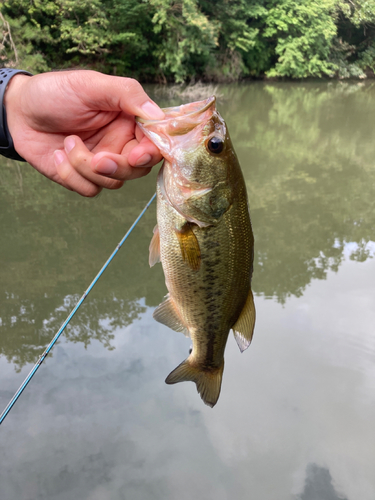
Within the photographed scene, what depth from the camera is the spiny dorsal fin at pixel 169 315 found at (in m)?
1.78

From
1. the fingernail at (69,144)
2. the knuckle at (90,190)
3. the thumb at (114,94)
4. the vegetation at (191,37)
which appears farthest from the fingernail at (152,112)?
the vegetation at (191,37)

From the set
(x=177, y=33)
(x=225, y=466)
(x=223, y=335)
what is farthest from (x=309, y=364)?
(x=177, y=33)

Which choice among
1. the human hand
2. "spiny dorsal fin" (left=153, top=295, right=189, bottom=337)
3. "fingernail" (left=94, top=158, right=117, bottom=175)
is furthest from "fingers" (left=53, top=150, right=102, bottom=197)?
"spiny dorsal fin" (left=153, top=295, right=189, bottom=337)

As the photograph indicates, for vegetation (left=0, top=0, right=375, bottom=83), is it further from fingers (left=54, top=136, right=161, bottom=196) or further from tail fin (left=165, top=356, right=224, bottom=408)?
tail fin (left=165, top=356, right=224, bottom=408)

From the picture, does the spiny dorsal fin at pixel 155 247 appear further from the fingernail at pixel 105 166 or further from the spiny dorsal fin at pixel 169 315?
the fingernail at pixel 105 166

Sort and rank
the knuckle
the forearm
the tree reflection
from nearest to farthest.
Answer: the knuckle, the forearm, the tree reflection

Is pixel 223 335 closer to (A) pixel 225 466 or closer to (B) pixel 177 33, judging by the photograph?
(A) pixel 225 466

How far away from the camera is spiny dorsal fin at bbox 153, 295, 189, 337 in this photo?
1.78 m

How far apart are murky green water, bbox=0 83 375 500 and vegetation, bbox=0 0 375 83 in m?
10.3

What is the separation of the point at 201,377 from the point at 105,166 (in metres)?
1.03

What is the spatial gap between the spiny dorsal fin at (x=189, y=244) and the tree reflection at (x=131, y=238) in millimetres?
2479

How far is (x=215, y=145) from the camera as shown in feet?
4.87

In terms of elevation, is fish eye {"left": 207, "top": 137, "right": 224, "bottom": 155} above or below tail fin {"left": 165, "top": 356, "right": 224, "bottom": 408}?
above

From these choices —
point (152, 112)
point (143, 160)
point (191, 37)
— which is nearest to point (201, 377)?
point (143, 160)
